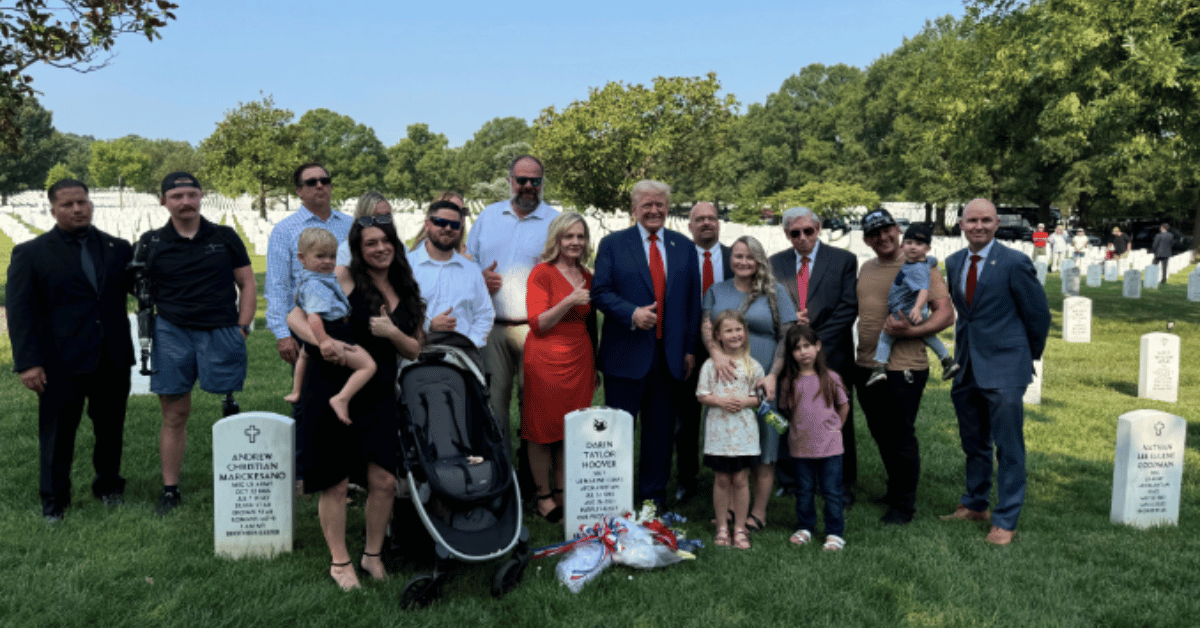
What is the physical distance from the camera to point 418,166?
73188 mm

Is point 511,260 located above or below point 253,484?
above

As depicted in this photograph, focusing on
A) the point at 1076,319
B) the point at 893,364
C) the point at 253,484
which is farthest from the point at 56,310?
the point at 1076,319

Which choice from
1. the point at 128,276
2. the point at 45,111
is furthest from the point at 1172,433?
the point at 45,111

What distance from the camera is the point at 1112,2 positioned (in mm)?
14078

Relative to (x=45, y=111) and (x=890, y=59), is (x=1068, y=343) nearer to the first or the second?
(x=890, y=59)

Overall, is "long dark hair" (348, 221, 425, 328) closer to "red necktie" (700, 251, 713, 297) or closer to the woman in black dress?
the woman in black dress

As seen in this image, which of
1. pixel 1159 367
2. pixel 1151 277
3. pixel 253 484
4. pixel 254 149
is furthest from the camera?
pixel 254 149

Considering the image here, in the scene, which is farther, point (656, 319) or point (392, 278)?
point (656, 319)

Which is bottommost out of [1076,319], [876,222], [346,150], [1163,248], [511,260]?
[1076,319]

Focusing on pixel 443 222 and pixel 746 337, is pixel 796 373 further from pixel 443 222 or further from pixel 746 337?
pixel 443 222

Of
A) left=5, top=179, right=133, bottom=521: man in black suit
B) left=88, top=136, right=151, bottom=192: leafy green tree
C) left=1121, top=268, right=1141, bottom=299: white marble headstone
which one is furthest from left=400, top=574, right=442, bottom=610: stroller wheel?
left=88, top=136, right=151, bottom=192: leafy green tree

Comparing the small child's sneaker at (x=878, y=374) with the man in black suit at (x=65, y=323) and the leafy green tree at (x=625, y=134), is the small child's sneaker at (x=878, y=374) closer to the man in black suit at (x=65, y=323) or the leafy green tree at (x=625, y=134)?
the man in black suit at (x=65, y=323)

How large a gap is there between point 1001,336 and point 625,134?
34745mm

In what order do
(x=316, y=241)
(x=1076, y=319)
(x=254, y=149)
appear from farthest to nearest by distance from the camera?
(x=254, y=149), (x=1076, y=319), (x=316, y=241)
